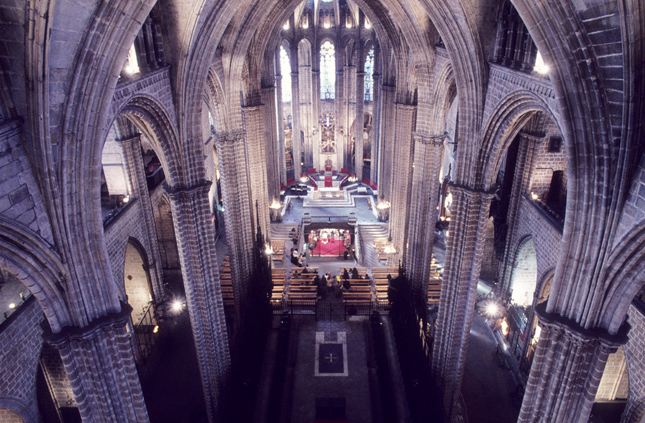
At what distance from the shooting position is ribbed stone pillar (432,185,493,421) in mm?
11586

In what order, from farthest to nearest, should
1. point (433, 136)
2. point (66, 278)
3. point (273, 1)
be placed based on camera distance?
point (273, 1) < point (433, 136) < point (66, 278)

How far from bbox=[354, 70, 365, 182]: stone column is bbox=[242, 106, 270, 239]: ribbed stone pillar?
13.1 metres

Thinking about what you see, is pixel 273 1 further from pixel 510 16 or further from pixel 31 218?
pixel 31 218

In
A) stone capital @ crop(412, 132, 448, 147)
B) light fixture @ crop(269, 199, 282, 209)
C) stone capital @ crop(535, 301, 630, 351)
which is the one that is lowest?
light fixture @ crop(269, 199, 282, 209)

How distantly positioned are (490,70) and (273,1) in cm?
1021

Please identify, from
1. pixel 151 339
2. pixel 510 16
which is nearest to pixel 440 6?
pixel 510 16

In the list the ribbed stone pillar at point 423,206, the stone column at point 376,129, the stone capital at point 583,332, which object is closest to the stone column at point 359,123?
the stone column at point 376,129

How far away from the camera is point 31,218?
20.8 ft

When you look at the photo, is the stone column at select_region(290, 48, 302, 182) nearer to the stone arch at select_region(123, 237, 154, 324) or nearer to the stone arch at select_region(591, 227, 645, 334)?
the stone arch at select_region(123, 237, 154, 324)

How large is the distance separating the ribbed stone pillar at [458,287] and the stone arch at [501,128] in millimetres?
512

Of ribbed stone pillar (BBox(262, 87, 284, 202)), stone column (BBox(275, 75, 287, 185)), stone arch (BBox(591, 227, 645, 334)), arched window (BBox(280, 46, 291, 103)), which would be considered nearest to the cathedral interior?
stone arch (BBox(591, 227, 645, 334))

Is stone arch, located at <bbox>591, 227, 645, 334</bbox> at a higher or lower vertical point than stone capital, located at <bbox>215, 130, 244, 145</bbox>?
lower

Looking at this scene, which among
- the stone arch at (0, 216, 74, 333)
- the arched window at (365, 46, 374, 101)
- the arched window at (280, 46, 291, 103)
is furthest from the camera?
the arched window at (280, 46, 291, 103)

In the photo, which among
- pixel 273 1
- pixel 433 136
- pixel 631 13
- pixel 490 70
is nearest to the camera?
pixel 631 13
